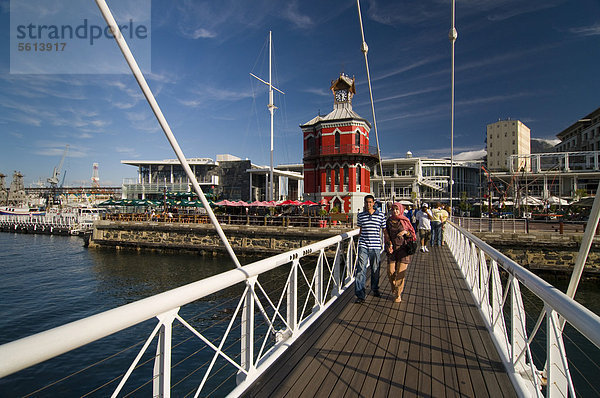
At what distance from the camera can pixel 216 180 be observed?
45000 millimetres

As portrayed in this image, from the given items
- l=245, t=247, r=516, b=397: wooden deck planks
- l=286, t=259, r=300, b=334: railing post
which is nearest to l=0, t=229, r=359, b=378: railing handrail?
l=245, t=247, r=516, b=397: wooden deck planks

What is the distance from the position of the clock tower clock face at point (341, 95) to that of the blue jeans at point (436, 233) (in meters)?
24.5

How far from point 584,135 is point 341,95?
49579 mm

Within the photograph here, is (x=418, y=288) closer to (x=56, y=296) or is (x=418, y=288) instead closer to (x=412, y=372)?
(x=412, y=372)

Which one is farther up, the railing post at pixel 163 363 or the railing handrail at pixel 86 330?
the railing handrail at pixel 86 330

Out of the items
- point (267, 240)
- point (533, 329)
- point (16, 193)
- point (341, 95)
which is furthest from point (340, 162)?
point (16, 193)

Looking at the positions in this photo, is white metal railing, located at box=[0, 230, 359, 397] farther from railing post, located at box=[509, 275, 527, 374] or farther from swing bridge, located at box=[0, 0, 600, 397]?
railing post, located at box=[509, 275, 527, 374]

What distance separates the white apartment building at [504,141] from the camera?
82.2m

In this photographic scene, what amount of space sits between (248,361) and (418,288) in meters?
4.87

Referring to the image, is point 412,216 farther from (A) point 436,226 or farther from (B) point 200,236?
(B) point 200,236

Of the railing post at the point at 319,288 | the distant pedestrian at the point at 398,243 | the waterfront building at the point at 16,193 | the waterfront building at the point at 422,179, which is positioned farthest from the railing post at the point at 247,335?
the waterfront building at the point at 16,193

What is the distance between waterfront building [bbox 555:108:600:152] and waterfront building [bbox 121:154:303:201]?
48.6 m

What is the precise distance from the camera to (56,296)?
14133 millimetres

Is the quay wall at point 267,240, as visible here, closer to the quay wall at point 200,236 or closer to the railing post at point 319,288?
the quay wall at point 200,236
